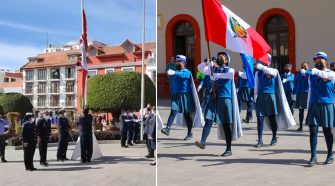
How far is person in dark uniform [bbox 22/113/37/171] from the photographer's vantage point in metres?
3.29

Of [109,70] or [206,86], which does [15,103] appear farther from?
[206,86]

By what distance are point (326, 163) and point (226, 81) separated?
54.3 inches

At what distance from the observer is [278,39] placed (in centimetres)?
1498

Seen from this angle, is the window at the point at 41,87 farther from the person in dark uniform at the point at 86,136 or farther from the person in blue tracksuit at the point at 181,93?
the person in blue tracksuit at the point at 181,93

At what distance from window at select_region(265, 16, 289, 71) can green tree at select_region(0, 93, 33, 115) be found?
40.6ft

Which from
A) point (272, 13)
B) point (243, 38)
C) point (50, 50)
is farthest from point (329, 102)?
point (272, 13)

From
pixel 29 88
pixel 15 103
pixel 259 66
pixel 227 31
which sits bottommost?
pixel 15 103

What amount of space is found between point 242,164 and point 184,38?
438 inches

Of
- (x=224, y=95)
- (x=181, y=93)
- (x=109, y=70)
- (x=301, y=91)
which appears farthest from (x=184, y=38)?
(x=109, y=70)

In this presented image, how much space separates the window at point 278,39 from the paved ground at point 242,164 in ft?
26.6

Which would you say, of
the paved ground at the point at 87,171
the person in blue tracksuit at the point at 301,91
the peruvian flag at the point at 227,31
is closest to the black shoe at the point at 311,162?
the peruvian flag at the point at 227,31

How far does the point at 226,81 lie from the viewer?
552 cm

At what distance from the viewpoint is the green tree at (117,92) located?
3.69m

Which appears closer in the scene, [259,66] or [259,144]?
[259,66]
